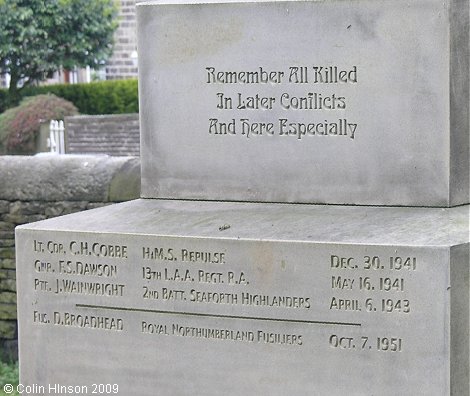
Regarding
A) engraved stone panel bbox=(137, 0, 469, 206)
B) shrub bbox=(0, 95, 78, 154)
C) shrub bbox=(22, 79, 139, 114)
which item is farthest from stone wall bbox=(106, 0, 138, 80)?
engraved stone panel bbox=(137, 0, 469, 206)

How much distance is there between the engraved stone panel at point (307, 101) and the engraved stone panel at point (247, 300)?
0.09 m

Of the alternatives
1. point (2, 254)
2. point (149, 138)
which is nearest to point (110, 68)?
point (2, 254)

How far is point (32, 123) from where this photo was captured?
17781 mm

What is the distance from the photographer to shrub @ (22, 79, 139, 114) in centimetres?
2420

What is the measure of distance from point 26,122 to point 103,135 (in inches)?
146

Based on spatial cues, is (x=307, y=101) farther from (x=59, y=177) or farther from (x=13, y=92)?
(x=13, y=92)

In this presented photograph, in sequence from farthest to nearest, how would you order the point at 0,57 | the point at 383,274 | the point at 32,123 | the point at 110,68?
the point at 110,68 → the point at 0,57 → the point at 32,123 → the point at 383,274

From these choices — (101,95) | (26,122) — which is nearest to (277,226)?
(26,122)

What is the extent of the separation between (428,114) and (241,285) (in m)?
0.79

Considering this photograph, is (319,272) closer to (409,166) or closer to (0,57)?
(409,166)

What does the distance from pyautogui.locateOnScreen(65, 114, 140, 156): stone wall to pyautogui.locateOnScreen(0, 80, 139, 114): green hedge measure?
30.1ft

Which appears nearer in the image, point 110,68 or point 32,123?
point 32,123

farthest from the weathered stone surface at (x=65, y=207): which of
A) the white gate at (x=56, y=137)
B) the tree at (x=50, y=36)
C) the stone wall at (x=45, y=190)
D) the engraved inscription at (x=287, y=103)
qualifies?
the tree at (x=50, y=36)

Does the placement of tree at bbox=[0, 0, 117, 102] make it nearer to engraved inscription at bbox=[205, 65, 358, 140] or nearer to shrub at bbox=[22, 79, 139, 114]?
shrub at bbox=[22, 79, 139, 114]
